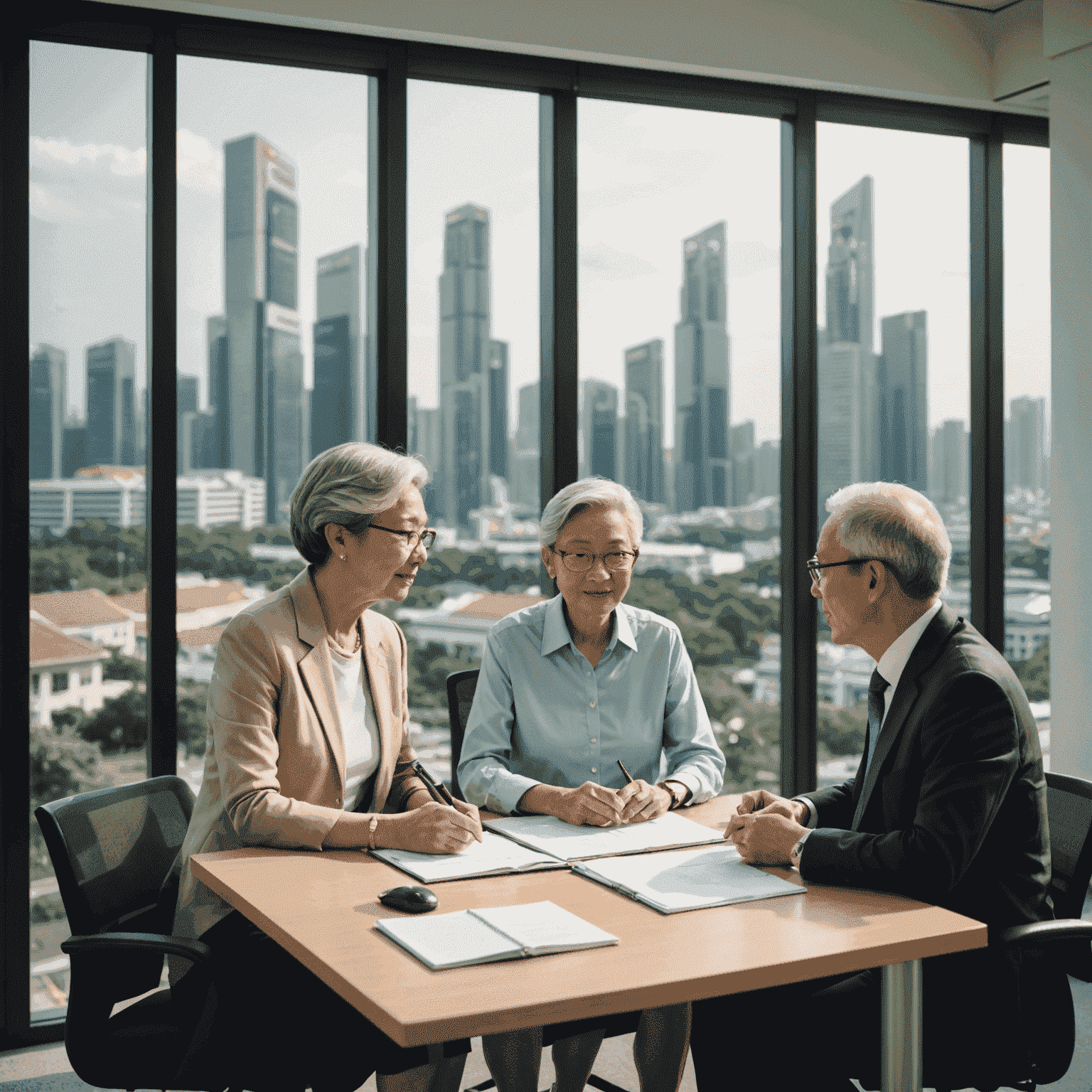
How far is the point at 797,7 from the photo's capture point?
12.4ft

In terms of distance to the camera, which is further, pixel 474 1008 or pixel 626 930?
pixel 626 930

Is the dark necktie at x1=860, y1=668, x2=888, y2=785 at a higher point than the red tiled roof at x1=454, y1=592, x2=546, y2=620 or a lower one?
lower

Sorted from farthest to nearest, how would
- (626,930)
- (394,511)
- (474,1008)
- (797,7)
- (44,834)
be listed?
(797,7)
(394,511)
(44,834)
(626,930)
(474,1008)

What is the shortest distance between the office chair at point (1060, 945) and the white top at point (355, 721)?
1.28m

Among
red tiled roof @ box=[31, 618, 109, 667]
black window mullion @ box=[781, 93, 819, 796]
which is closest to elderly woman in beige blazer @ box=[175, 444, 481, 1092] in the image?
red tiled roof @ box=[31, 618, 109, 667]

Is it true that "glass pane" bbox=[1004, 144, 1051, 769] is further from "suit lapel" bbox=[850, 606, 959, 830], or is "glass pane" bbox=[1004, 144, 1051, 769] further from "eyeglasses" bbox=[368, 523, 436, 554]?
"eyeglasses" bbox=[368, 523, 436, 554]

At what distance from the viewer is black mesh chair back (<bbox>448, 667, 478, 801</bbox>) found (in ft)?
9.46

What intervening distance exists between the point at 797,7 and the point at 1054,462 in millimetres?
1922

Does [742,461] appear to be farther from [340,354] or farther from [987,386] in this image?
[340,354]

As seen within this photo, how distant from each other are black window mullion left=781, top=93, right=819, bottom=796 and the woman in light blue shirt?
4.39 ft

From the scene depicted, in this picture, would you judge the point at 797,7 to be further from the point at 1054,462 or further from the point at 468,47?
the point at 1054,462

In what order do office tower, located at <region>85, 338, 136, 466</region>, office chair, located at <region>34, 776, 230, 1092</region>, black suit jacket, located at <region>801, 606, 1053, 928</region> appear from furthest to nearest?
1. office tower, located at <region>85, 338, 136, 466</region>
2. office chair, located at <region>34, 776, 230, 1092</region>
3. black suit jacket, located at <region>801, 606, 1053, 928</region>

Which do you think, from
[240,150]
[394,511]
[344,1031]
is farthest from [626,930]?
[240,150]

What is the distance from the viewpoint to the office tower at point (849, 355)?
4.05 m
